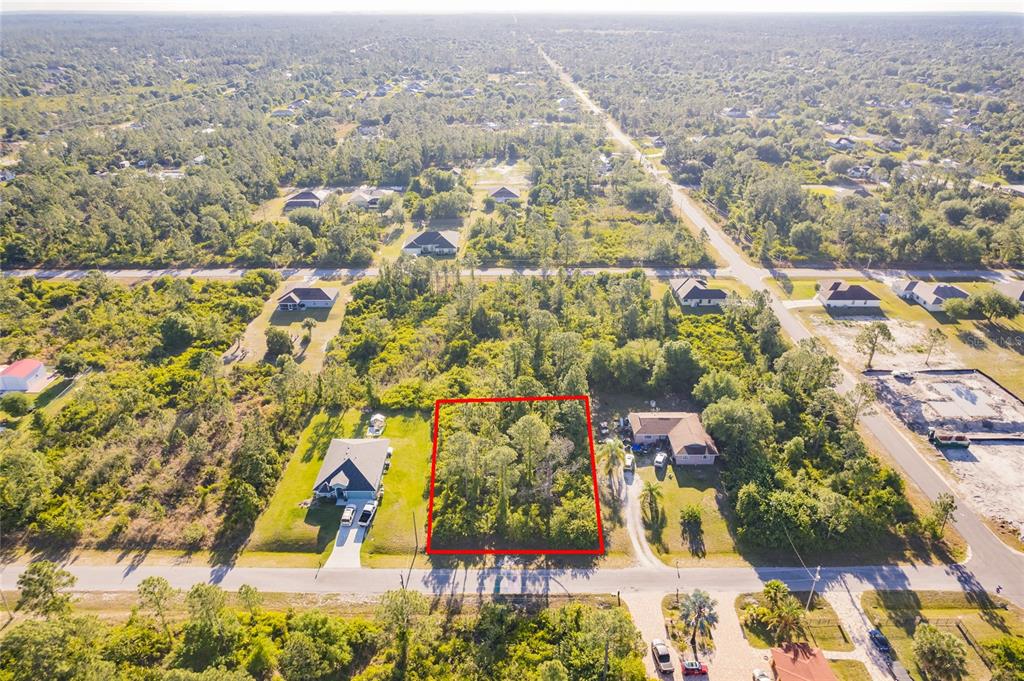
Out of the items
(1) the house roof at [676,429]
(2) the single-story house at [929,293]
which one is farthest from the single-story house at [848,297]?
(1) the house roof at [676,429]

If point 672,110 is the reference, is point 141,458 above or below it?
below

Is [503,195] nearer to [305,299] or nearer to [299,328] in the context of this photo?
[305,299]

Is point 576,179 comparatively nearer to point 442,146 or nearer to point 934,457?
point 442,146

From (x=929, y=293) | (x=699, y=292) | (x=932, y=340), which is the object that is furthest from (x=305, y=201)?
(x=929, y=293)

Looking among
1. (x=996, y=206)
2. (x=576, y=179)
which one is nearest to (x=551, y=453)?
(x=576, y=179)

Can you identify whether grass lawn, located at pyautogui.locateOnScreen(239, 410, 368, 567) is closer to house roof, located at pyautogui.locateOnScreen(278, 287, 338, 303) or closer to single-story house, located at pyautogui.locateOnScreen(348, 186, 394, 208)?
house roof, located at pyautogui.locateOnScreen(278, 287, 338, 303)
